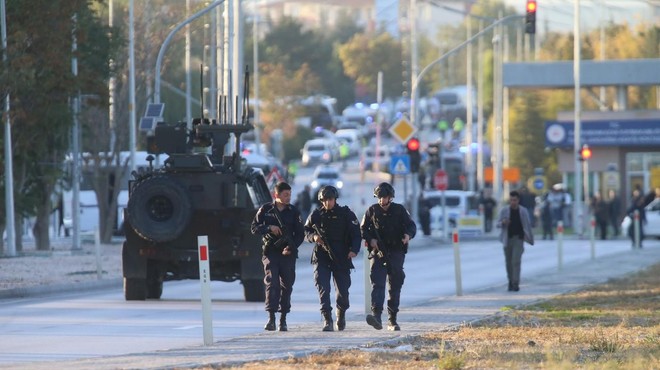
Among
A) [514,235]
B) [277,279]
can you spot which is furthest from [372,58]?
[277,279]

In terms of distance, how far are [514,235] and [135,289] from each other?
671 cm

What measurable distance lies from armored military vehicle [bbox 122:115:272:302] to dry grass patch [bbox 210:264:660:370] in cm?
463

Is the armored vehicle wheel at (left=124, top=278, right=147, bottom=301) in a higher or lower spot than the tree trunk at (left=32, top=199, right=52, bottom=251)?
lower

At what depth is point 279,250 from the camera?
18953mm

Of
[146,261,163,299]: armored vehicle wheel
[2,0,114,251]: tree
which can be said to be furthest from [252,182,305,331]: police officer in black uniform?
[2,0,114,251]: tree

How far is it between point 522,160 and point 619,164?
26150 mm

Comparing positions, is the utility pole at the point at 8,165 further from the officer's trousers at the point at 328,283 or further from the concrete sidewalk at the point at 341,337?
the officer's trousers at the point at 328,283

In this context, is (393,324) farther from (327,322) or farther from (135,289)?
(135,289)

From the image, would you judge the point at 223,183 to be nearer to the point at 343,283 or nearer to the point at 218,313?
the point at 218,313

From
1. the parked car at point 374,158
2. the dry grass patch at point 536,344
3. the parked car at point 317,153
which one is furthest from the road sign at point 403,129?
the parked car at point 317,153

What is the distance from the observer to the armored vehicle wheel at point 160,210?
983 inches

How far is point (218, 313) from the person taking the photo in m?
23.3

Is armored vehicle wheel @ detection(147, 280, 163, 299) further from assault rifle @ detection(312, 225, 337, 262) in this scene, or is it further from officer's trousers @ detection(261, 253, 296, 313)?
assault rifle @ detection(312, 225, 337, 262)

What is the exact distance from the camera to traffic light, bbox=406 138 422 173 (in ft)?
165
